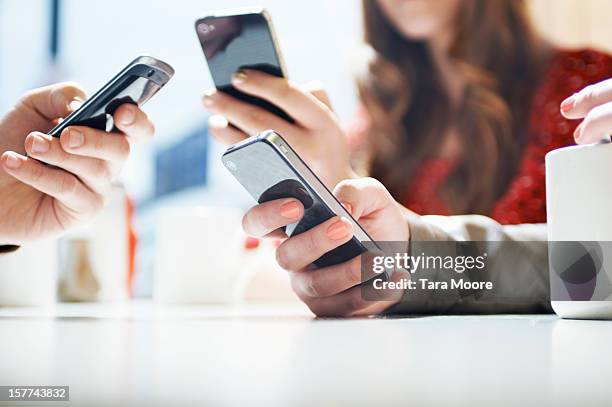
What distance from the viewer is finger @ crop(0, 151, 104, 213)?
0.52 m

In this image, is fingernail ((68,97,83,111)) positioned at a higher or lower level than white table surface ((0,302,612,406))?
higher

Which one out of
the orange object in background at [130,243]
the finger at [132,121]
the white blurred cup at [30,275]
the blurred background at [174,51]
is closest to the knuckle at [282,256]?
the finger at [132,121]

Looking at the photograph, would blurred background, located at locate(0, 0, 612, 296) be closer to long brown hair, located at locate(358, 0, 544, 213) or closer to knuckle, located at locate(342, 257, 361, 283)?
long brown hair, located at locate(358, 0, 544, 213)

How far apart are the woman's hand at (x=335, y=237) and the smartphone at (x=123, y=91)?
12 cm

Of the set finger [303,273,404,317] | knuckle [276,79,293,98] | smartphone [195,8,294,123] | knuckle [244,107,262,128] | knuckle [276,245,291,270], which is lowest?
finger [303,273,404,317]

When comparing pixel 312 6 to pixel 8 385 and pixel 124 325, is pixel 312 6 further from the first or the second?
pixel 8 385

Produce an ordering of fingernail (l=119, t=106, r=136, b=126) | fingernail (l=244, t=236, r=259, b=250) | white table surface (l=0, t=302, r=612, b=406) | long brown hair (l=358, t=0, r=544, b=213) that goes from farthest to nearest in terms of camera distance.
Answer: long brown hair (l=358, t=0, r=544, b=213) → fingernail (l=244, t=236, r=259, b=250) → fingernail (l=119, t=106, r=136, b=126) → white table surface (l=0, t=302, r=612, b=406)

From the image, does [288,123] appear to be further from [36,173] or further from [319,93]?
[36,173]

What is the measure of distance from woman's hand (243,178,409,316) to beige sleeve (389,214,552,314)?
2cm

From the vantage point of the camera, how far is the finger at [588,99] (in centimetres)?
41

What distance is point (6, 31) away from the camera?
1.53 meters

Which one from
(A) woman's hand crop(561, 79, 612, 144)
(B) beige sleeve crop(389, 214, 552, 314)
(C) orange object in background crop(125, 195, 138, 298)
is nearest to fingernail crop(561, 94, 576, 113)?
(A) woman's hand crop(561, 79, 612, 144)

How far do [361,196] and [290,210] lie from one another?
6 cm

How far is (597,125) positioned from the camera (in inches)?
16.0
